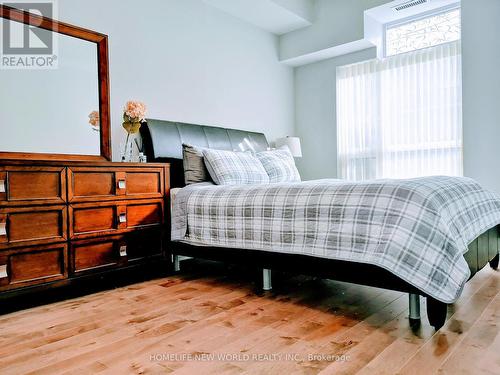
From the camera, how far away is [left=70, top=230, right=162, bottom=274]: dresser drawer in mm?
2311

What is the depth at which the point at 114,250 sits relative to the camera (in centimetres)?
249

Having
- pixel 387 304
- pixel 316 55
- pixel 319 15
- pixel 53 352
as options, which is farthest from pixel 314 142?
pixel 53 352

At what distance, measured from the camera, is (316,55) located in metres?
4.57

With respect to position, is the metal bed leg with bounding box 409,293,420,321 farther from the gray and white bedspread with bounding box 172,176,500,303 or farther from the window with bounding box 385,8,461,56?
the window with bounding box 385,8,461,56

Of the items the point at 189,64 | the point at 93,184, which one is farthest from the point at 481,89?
the point at 93,184

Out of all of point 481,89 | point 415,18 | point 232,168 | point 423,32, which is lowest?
point 232,168

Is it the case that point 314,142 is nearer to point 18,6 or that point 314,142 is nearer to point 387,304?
point 387,304

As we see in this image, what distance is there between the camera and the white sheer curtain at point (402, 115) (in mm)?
3846

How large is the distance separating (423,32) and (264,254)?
339 cm

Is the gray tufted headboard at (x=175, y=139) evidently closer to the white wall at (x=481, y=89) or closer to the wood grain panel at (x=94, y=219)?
the wood grain panel at (x=94, y=219)

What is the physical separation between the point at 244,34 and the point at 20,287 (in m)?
3.44

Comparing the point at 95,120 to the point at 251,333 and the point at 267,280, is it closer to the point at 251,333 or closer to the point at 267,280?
the point at 267,280

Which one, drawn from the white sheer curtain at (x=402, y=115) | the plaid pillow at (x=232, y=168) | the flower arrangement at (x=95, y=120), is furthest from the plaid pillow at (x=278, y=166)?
the flower arrangement at (x=95, y=120)

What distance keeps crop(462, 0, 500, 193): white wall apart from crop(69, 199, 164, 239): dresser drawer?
301cm
